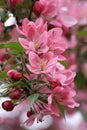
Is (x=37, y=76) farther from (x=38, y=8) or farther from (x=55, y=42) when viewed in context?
(x=38, y=8)

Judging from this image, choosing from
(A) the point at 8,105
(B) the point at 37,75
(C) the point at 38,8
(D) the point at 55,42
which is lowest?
(A) the point at 8,105

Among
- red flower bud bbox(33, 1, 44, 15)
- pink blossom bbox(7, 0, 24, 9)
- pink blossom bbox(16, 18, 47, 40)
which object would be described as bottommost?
pink blossom bbox(16, 18, 47, 40)

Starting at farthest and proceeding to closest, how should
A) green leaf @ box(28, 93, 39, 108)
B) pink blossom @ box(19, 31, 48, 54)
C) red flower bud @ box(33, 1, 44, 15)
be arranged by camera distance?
1. red flower bud @ box(33, 1, 44, 15)
2. pink blossom @ box(19, 31, 48, 54)
3. green leaf @ box(28, 93, 39, 108)

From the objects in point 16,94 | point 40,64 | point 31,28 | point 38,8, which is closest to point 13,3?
point 38,8

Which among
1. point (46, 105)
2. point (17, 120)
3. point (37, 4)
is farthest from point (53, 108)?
point (17, 120)

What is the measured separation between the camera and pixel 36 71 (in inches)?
73.2

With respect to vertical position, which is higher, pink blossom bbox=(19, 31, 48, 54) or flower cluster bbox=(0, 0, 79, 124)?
pink blossom bbox=(19, 31, 48, 54)

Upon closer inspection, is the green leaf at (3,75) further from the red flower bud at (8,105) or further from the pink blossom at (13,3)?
the pink blossom at (13,3)

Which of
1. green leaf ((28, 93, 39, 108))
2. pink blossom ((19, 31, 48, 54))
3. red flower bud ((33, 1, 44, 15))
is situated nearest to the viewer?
green leaf ((28, 93, 39, 108))

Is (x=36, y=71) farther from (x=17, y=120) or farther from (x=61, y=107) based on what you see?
(x=17, y=120)

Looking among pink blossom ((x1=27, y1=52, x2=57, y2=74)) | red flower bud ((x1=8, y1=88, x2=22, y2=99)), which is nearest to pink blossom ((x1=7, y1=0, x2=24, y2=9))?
pink blossom ((x1=27, y1=52, x2=57, y2=74))

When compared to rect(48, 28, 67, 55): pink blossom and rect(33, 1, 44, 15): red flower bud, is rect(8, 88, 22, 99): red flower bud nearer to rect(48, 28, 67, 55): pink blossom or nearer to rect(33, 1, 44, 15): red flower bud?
rect(48, 28, 67, 55): pink blossom

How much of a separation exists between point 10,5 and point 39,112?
21.5 inches

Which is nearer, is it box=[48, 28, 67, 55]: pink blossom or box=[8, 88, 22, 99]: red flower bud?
box=[8, 88, 22, 99]: red flower bud
